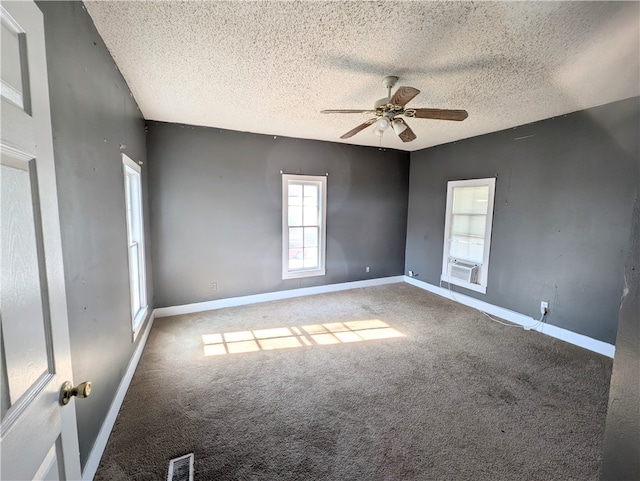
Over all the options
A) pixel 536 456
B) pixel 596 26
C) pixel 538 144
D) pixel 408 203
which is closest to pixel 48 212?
pixel 536 456

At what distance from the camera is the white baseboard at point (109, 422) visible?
154 centimetres

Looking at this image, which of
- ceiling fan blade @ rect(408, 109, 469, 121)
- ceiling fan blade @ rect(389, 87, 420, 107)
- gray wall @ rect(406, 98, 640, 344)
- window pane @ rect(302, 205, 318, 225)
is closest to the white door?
ceiling fan blade @ rect(389, 87, 420, 107)

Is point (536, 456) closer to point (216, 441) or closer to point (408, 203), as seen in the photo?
point (216, 441)

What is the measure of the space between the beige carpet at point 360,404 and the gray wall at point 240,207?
831 mm

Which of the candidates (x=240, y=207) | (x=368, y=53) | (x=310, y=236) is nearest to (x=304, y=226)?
(x=310, y=236)

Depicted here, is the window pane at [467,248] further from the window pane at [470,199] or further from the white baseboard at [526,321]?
the white baseboard at [526,321]

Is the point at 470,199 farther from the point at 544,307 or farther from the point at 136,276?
the point at 136,276

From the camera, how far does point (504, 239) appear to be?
3.92 m

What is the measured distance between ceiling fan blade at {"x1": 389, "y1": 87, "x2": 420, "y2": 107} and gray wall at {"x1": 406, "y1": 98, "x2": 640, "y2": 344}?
2.39 metres

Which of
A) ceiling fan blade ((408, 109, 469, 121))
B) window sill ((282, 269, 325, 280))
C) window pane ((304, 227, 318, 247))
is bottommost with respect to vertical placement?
window sill ((282, 269, 325, 280))

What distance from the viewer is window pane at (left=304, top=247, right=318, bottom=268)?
484 cm

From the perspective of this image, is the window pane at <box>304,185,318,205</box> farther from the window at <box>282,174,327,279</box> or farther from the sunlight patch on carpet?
the sunlight patch on carpet

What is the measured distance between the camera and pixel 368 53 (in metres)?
2.05

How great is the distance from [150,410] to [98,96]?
7.23ft
